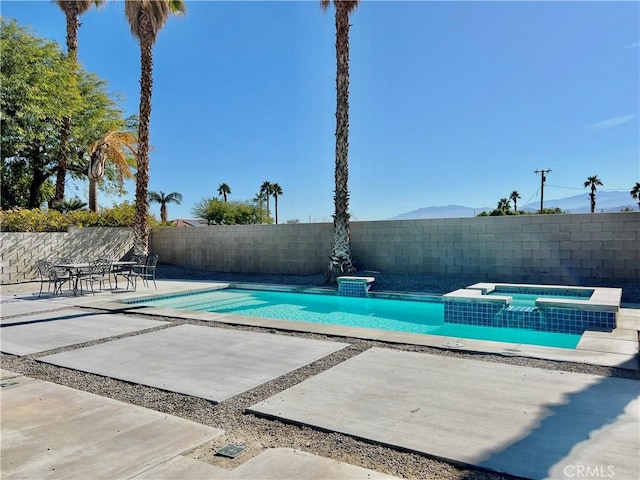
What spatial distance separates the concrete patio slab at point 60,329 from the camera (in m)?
5.62

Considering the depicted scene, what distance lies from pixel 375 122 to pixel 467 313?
1274 cm

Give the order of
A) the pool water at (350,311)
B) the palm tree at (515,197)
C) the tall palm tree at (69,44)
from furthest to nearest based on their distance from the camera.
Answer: the palm tree at (515,197) → the tall palm tree at (69,44) → the pool water at (350,311)

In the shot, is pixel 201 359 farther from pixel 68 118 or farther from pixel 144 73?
pixel 68 118

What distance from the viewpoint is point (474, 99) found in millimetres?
17344

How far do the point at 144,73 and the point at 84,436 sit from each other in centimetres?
1412

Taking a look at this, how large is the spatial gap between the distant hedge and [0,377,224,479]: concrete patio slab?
1139 cm

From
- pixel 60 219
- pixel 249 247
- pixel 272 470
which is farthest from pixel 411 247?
pixel 60 219

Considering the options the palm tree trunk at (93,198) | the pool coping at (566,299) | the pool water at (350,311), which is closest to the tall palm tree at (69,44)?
the palm tree trunk at (93,198)

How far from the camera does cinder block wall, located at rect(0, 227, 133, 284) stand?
40.0 feet

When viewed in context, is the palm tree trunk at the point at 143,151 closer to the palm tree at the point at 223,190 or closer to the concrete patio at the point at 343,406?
the concrete patio at the point at 343,406

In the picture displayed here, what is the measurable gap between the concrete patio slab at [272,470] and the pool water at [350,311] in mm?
4786

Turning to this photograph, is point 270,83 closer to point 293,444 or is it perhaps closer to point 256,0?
point 256,0

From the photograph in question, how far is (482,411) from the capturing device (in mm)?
3178

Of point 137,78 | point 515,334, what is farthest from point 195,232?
point 515,334
